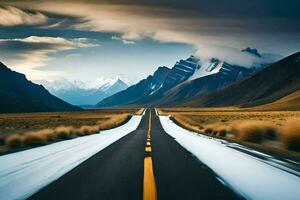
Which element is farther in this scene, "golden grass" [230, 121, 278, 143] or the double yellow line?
"golden grass" [230, 121, 278, 143]

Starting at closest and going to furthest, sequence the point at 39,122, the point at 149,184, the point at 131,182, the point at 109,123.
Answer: the point at 149,184 → the point at 131,182 → the point at 109,123 → the point at 39,122

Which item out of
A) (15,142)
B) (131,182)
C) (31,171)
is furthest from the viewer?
(15,142)

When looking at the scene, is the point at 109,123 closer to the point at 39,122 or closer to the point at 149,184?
the point at 39,122

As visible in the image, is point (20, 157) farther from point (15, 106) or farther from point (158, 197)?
point (15, 106)

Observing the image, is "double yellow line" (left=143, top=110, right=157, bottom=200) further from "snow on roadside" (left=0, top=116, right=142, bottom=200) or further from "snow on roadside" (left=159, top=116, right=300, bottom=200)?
"snow on roadside" (left=0, top=116, right=142, bottom=200)

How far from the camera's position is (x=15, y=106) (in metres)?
193

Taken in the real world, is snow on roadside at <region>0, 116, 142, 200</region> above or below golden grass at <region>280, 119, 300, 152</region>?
below

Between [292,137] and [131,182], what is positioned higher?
[292,137]

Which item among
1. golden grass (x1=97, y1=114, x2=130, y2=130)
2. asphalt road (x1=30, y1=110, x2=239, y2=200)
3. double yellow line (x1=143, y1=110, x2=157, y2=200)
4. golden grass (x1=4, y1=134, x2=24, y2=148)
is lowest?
asphalt road (x1=30, y1=110, x2=239, y2=200)

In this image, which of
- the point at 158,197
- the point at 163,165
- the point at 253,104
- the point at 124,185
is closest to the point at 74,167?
the point at 163,165

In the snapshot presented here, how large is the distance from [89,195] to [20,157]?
17.5 ft

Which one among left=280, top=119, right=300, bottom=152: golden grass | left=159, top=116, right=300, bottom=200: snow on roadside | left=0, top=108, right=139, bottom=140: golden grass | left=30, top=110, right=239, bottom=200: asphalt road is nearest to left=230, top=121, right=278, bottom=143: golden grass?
left=280, top=119, right=300, bottom=152: golden grass

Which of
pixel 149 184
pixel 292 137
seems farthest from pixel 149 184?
pixel 292 137

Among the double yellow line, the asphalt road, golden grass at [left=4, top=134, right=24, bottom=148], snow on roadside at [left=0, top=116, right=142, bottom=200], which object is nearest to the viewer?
the double yellow line
